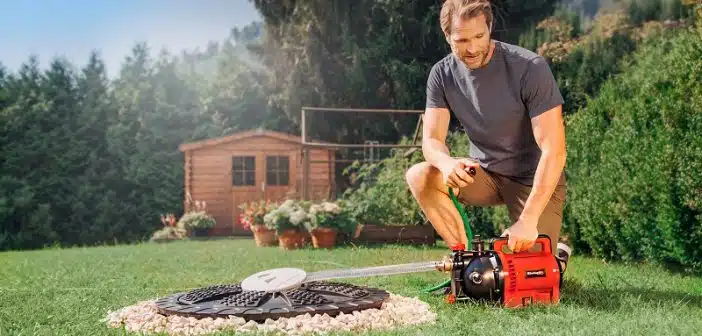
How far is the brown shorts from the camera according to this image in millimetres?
4207

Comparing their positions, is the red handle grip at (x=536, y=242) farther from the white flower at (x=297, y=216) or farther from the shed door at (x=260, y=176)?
the shed door at (x=260, y=176)

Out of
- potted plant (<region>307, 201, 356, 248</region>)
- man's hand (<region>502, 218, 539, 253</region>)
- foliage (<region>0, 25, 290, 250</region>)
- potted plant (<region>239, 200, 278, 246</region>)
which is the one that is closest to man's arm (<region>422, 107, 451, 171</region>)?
man's hand (<region>502, 218, 539, 253</region>)

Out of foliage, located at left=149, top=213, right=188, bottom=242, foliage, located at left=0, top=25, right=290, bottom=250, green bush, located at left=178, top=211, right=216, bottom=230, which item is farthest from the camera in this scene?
foliage, located at left=0, top=25, right=290, bottom=250

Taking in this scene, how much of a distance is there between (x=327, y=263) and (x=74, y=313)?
3377 mm

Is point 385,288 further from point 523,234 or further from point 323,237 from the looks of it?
point 323,237

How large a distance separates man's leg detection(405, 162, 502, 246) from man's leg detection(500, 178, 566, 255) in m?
0.10

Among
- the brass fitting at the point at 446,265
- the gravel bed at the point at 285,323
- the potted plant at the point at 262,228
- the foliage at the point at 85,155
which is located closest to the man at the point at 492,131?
the brass fitting at the point at 446,265

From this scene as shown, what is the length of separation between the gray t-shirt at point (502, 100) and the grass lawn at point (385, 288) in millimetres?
806

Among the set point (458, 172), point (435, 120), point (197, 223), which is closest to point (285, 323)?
point (458, 172)

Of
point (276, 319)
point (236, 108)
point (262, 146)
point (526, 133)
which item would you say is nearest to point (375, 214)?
point (526, 133)

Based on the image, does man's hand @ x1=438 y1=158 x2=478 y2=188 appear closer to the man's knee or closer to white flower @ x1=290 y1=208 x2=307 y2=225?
the man's knee

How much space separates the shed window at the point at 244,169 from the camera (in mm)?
18500

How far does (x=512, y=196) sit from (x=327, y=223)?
16.9 feet

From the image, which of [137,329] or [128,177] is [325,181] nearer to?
[128,177]
